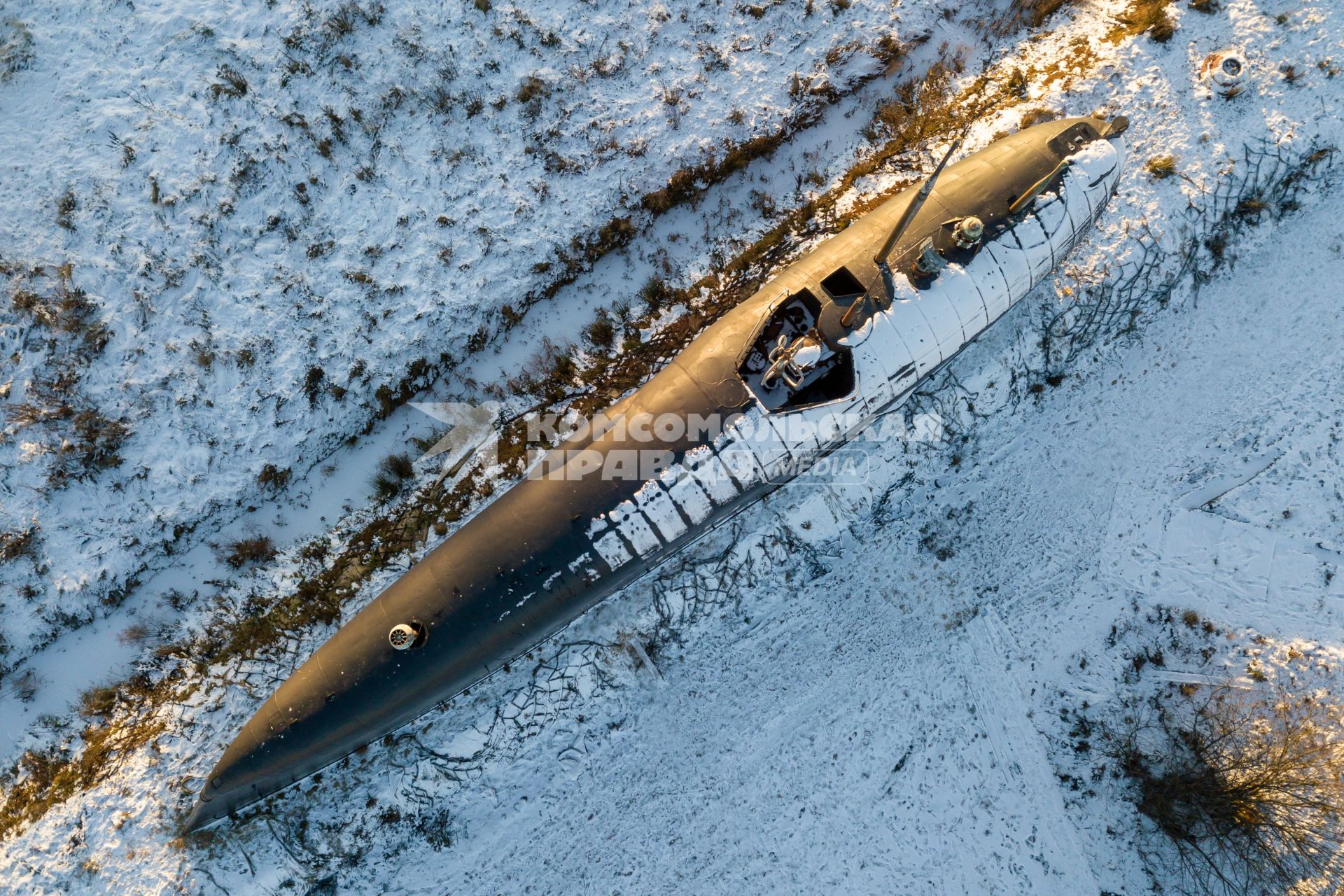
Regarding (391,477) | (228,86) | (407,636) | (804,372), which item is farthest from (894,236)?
(228,86)

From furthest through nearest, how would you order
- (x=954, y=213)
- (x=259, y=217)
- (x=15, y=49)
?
(x=259, y=217), (x=15, y=49), (x=954, y=213)

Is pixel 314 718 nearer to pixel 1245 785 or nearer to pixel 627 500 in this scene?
pixel 627 500

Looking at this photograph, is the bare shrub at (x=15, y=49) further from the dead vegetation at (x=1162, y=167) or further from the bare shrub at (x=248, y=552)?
the dead vegetation at (x=1162, y=167)

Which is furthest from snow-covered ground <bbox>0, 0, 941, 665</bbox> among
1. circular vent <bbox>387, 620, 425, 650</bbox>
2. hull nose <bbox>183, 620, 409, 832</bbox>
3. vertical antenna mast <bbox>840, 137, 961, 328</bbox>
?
vertical antenna mast <bbox>840, 137, 961, 328</bbox>

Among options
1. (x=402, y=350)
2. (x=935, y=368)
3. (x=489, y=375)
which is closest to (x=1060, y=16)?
(x=935, y=368)

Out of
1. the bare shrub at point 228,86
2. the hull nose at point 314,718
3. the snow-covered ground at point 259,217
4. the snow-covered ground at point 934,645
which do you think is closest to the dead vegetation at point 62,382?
the snow-covered ground at point 259,217

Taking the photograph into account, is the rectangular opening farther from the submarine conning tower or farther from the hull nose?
the hull nose

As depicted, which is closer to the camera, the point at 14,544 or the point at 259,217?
the point at 14,544
